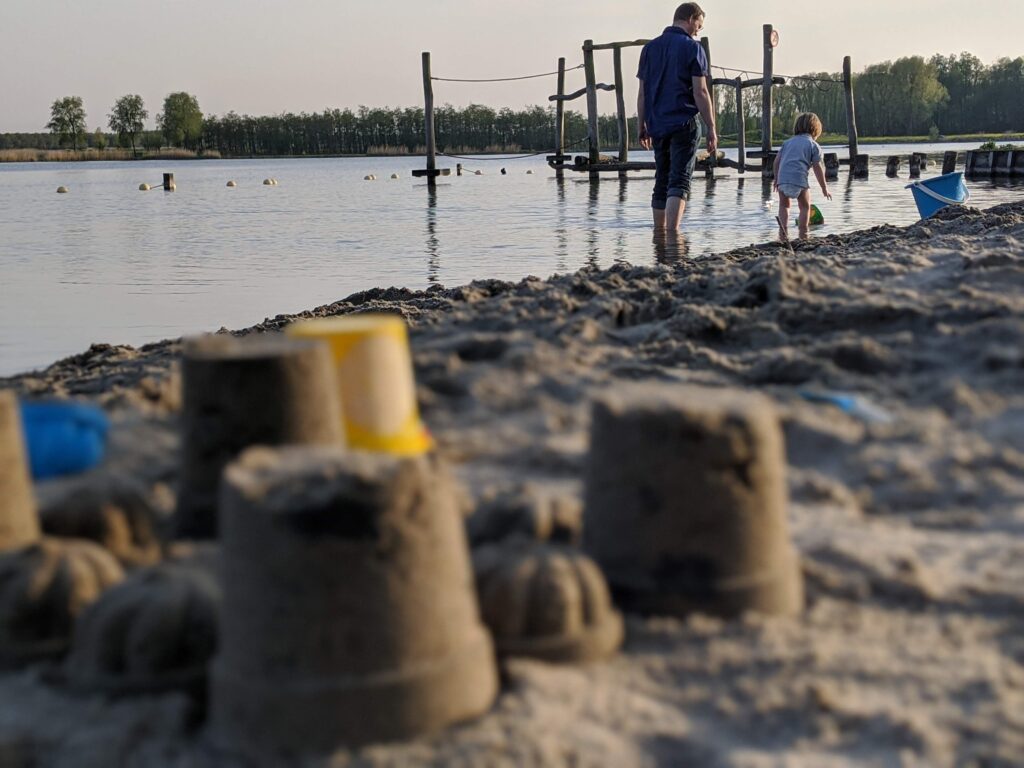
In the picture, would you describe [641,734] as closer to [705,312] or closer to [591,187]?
Answer: [705,312]

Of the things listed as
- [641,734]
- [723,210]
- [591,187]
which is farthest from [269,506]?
[591,187]

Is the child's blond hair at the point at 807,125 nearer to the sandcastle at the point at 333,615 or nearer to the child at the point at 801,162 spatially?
the child at the point at 801,162

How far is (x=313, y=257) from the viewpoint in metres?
11.9

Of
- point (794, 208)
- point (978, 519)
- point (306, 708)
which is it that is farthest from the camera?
point (794, 208)

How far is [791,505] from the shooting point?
2760 millimetres

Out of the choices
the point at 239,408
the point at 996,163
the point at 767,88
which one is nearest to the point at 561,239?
the point at 239,408

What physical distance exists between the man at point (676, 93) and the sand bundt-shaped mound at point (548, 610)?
7.17 m

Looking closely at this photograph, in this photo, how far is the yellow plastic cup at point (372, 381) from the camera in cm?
278

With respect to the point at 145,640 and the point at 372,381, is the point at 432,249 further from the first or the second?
the point at 145,640

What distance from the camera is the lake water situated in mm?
8492

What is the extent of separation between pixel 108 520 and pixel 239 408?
1.24 ft

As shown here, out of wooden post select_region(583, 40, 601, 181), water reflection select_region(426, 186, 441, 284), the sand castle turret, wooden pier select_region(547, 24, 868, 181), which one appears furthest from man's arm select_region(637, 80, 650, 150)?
wooden post select_region(583, 40, 601, 181)

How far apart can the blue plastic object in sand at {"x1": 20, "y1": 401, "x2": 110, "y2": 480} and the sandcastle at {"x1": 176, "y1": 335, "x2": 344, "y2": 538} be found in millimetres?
417

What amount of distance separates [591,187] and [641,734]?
22990mm
